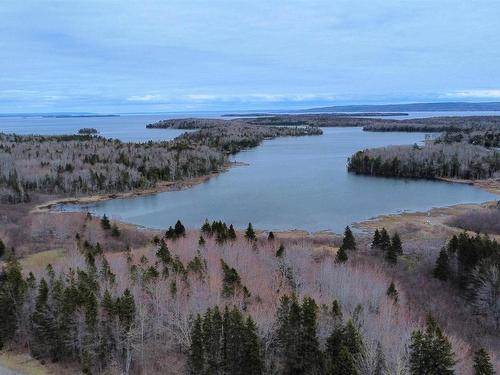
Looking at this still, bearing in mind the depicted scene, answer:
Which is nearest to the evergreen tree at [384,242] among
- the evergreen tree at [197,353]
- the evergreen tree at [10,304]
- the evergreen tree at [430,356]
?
the evergreen tree at [430,356]

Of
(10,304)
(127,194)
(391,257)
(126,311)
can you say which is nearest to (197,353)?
(126,311)

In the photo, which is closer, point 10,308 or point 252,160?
point 10,308

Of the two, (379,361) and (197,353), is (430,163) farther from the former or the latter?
(197,353)

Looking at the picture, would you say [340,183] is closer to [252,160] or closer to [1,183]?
[252,160]

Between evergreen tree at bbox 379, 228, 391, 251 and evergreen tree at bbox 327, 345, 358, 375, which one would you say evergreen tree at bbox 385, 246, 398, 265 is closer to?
evergreen tree at bbox 379, 228, 391, 251

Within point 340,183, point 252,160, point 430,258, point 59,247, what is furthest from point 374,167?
point 59,247

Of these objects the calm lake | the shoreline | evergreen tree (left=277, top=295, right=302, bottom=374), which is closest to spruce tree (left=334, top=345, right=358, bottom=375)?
evergreen tree (left=277, top=295, right=302, bottom=374)
